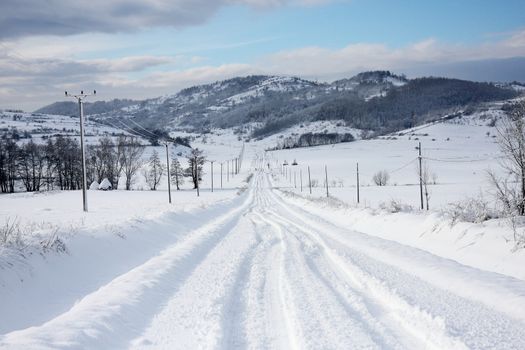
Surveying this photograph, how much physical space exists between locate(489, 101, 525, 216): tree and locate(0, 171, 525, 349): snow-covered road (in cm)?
465

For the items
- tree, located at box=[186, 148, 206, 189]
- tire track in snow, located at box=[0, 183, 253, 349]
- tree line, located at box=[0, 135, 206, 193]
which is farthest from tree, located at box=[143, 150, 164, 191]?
tire track in snow, located at box=[0, 183, 253, 349]

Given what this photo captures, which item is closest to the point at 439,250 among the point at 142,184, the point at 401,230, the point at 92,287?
the point at 401,230

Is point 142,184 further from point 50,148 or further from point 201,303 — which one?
point 201,303

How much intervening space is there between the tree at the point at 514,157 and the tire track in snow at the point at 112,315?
10754 mm

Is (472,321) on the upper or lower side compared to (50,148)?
lower

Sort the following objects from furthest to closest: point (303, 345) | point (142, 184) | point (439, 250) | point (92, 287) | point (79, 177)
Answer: point (142, 184) < point (79, 177) < point (439, 250) < point (92, 287) < point (303, 345)

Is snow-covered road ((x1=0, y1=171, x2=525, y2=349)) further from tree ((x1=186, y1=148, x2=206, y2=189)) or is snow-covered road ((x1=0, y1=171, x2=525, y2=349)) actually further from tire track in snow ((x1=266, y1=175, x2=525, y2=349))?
tree ((x1=186, y1=148, x2=206, y2=189))

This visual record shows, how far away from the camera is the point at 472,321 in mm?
6418

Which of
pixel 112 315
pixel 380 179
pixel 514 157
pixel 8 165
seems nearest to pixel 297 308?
pixel 112 315

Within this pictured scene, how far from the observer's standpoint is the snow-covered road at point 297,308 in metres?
5.80

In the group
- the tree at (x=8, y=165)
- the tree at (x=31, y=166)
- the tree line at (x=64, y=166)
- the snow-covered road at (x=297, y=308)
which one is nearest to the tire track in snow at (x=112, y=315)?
the snow-covered road at (x=297, y=308)

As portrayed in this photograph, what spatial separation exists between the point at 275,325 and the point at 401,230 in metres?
12.6

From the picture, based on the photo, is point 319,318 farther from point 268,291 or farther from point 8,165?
point 8,165

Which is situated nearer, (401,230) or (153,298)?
(153,298)
